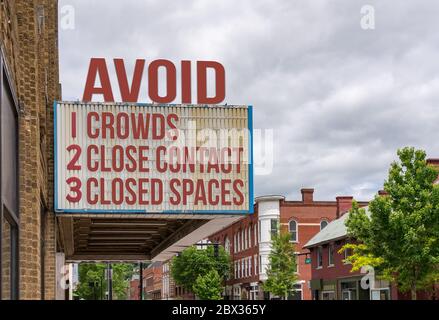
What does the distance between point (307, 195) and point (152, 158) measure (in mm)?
62532

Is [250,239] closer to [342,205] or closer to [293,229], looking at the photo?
[293,229]

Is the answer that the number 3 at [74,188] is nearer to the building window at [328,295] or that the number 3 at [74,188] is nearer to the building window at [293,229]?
the building window at [328,295]

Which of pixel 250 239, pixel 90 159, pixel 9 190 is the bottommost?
pixel 9 190

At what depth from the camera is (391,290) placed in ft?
151

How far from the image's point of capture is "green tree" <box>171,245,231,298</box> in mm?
81500

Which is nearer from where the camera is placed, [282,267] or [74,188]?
[74,188]

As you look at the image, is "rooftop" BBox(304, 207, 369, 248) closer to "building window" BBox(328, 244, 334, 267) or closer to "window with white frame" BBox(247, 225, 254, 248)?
"building window" BBox(328, 244, 334, 267)

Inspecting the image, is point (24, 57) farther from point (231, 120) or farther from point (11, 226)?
point (231, 120)

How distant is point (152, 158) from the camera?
18.0 m

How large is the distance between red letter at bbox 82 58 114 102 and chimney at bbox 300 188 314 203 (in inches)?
2475

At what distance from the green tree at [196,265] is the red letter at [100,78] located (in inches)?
2491

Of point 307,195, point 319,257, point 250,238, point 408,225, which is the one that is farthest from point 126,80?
point 250,238
